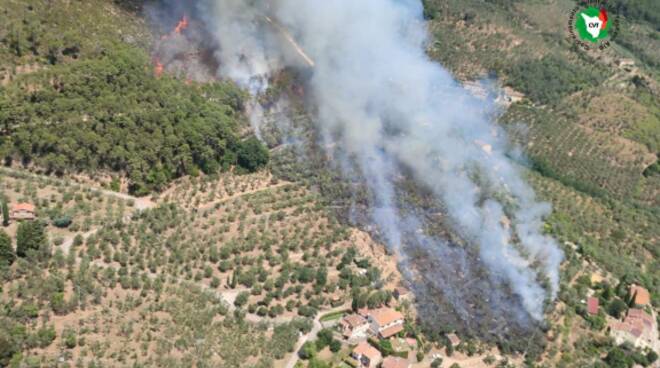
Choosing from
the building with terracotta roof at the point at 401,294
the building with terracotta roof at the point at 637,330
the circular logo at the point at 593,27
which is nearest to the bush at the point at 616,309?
the building with terracotta roof at the point at 637,330

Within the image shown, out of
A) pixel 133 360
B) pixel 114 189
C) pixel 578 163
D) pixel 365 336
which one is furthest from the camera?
pixel 578 163

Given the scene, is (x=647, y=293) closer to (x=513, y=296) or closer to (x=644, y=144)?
(x=513, y=296)

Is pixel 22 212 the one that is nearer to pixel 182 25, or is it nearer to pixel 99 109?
pixel 99 109

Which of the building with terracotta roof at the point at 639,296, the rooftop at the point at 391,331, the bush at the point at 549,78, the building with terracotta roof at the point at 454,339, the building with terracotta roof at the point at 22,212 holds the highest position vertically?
the bush at the point at 549,78

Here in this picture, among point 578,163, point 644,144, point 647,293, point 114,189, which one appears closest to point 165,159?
point 114,189

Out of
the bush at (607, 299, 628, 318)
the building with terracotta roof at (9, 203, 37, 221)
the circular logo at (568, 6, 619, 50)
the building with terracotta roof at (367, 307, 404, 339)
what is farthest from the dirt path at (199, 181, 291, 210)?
the circular logo at (568, 6, 619, 50)

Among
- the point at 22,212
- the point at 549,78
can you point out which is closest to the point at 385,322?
the point at 22,212

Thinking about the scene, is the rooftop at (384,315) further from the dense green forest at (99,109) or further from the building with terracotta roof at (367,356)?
the dense green forest at (99,109)

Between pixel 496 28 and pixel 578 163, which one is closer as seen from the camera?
pixel 578 163
